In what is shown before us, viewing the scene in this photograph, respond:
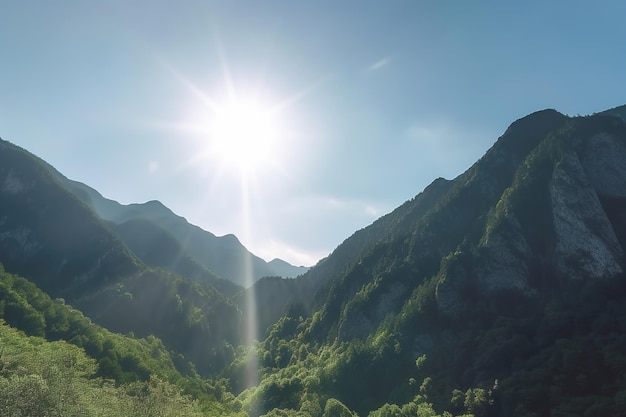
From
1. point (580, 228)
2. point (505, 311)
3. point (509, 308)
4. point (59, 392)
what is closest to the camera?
point (59, 392)

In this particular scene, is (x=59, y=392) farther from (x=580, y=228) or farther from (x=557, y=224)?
(x=557, y=224)

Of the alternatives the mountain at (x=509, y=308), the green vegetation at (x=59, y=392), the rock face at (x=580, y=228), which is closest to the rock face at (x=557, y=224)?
the rock face at (x=580, y=228)

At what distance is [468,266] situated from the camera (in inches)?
6122

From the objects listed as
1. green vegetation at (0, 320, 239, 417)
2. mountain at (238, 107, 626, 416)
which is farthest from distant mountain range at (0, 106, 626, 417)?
green vegetation at (0, 320, 239, 417)

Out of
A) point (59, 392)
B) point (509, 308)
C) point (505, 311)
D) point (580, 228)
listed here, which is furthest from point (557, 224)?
point (59, 392)

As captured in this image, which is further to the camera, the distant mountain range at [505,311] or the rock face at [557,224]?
the rock face at [557,224]

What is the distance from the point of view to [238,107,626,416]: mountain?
307 feet

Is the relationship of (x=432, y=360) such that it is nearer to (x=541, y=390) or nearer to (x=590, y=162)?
(x=541, y=390)

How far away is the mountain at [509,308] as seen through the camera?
9369cm

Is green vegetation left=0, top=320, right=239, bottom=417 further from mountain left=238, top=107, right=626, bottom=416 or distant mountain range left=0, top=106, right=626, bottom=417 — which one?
mountain left=238, top=107, right=626, bottom=416

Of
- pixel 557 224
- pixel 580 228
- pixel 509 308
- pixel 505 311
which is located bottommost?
pixel 505 311

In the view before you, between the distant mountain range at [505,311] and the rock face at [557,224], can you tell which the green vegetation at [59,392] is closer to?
the distant mountain range at [505,311]

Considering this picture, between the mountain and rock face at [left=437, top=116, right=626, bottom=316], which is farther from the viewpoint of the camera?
rock face at [left=437, top=116, right=626, bottom=316]

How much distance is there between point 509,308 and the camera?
448 feet
